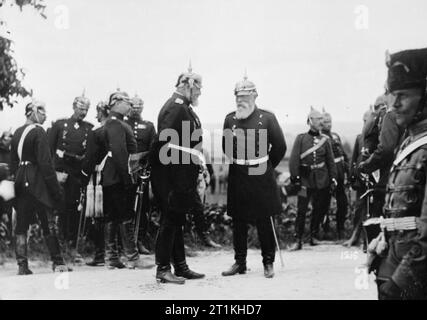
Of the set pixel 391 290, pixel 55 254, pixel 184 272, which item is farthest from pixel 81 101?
pixel 391 290

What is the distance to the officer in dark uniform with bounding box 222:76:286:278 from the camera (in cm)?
837

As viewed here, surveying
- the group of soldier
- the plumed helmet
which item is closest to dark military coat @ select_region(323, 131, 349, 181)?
the group of soldier

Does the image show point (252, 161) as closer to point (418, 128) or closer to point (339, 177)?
point (418, 128)

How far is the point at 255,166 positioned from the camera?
8383 mm

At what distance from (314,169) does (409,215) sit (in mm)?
7122

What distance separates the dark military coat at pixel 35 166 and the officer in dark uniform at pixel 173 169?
1364mm

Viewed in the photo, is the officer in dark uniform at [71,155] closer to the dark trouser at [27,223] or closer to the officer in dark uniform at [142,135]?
the officer in dark uniform at [142,135]

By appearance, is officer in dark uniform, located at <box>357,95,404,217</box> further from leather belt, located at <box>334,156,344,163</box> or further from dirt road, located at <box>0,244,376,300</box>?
leather belt, located at <box>334,156,344,163</box>

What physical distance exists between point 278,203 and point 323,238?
4036 millimetres

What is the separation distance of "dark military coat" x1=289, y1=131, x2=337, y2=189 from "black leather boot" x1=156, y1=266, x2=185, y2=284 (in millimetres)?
4203

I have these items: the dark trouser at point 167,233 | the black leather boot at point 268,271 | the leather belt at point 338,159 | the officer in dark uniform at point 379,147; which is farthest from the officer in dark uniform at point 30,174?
the leather belt at point 338,159

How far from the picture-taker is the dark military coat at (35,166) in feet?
27.9

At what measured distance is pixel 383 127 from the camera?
25.3 ft
